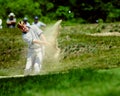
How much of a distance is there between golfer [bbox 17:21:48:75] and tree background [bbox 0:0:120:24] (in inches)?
1031

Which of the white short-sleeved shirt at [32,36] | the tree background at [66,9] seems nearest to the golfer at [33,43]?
the white short-sleeved shirt at [32,36]

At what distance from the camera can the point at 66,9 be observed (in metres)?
46.0

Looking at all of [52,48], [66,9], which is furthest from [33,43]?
[66,9]

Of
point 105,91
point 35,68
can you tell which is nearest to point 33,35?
point 35,68

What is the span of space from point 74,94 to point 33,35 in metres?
8.90

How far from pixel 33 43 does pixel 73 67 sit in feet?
8.42

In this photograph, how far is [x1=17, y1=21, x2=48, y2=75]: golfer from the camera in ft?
55.2

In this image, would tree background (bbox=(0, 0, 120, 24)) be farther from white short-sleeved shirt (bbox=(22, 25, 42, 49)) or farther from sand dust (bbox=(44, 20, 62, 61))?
white short-sleeved shirt (bbox=(22, 25, 42, 49))

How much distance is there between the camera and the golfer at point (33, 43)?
55.2 ft

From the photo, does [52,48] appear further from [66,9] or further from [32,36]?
[66,9]

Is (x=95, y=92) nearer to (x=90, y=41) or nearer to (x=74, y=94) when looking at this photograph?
(x=74, y=94)

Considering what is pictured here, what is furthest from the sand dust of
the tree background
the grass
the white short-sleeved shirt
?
the tree background

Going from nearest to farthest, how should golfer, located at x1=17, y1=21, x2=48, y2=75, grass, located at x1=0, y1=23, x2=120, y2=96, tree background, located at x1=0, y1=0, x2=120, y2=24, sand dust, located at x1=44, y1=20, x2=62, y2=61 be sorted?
grass, located at x1=0, y1=23, x2=120, y2=96
golfer, located at x1=17, y1=21, x2=48, y2=75
sand dust, located at x1=44, y1=20, x2=62, y2=61
tree background, located at x1=0, y1=0, x2=120, y2=24

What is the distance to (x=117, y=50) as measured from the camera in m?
23.4
